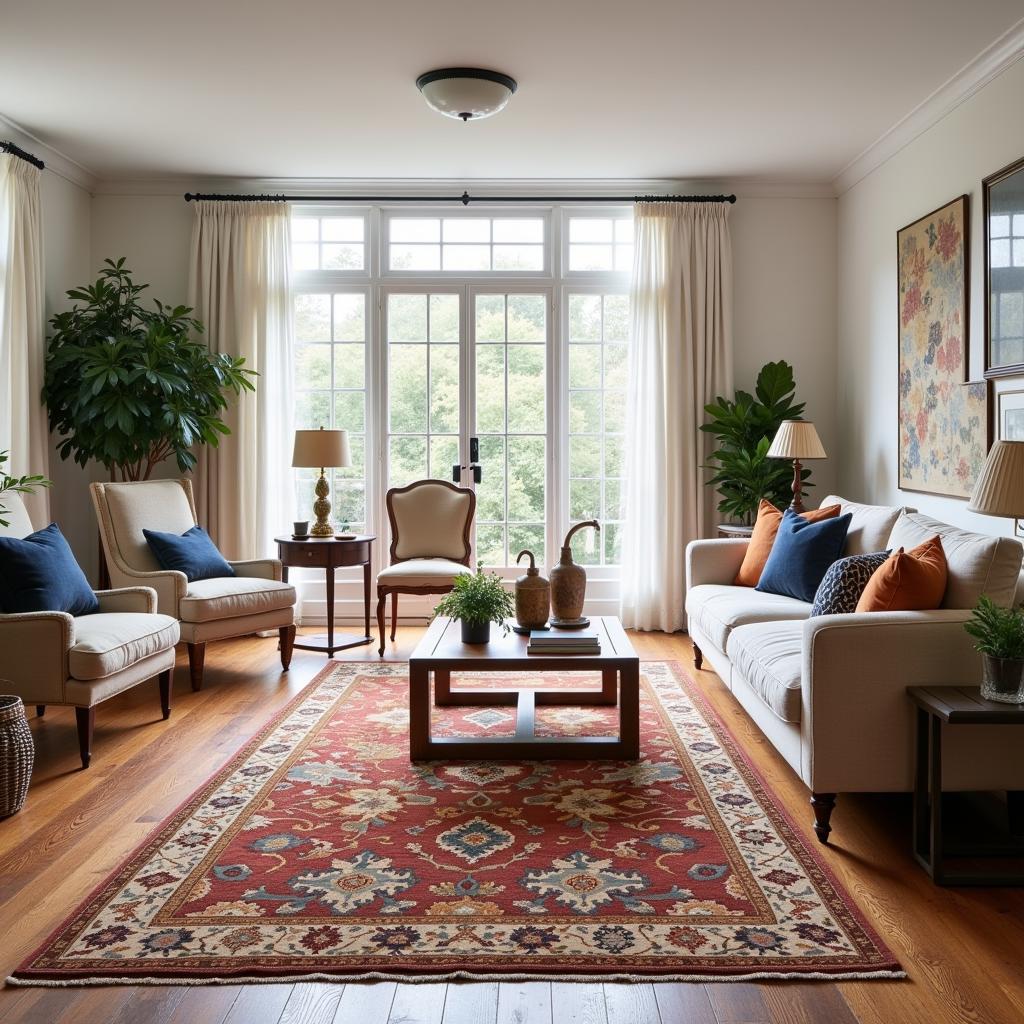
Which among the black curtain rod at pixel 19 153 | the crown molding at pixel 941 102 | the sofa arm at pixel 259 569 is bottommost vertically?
the sofa arm at pixel 259 569

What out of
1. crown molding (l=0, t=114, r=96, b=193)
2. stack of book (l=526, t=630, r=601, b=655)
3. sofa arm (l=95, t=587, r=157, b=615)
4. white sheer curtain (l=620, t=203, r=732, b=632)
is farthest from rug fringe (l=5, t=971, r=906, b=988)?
crown molding (l=0, t=114, r=96, b=193)

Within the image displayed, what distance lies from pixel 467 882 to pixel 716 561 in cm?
283

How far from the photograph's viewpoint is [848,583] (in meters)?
3.40

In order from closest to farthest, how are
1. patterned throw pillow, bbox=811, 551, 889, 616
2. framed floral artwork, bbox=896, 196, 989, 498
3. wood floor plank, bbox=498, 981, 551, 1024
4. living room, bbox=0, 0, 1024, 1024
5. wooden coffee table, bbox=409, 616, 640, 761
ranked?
wood floor plank, bbox=498, 981, 551, 1024 < living room, bbox=0, 0, 1024, 1024 < patterned throw pillow, bbox=811, 551, 889, 616 < wooden coffee table, bbox=409, 616, 640, 761 < framed floral artwork, bbox=896, 196, 989, 498

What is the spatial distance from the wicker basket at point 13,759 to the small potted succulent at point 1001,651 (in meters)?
2.95

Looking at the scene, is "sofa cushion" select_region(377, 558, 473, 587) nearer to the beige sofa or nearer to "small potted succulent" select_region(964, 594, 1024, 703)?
the beige sofa

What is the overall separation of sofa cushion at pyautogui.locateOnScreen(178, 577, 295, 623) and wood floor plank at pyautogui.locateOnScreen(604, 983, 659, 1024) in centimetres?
316

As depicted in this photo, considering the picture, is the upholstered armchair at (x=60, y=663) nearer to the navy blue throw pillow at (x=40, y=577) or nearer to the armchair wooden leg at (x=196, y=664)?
the navy blue throw pillow at (x=40, y=577)

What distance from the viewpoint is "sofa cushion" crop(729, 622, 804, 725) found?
3.07 m

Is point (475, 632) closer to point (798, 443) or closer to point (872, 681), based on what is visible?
point (872, 681)

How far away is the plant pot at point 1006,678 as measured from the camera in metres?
2.65

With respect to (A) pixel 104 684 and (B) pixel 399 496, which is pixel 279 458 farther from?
(A) pixel 104 684

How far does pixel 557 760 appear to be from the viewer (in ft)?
12.1

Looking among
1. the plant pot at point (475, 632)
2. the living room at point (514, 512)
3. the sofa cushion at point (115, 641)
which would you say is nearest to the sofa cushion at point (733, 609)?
the living room at point (514, 512)
